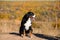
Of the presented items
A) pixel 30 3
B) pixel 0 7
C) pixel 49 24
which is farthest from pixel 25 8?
pixel 49 24

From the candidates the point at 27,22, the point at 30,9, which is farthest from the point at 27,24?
the point at 30,9

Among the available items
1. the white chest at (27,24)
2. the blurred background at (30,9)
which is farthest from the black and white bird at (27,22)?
the blurred background at (30,9)

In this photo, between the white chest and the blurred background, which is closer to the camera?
the white chest

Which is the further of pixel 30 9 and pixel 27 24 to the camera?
pixel 30 9

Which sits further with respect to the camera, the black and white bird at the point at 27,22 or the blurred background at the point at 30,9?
the blurred background at the point at 30,9

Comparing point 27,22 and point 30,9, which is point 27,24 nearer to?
point 27,22

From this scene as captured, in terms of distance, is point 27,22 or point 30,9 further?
point 30,9

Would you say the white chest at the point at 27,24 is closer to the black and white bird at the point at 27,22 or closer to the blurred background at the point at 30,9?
the black and white bird at the point at 27,22

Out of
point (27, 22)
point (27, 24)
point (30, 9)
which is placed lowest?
→ point (27, 24)

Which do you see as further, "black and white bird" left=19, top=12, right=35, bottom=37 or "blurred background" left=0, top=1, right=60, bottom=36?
"blurred background" left=0, top=1, right=60, bottom=36

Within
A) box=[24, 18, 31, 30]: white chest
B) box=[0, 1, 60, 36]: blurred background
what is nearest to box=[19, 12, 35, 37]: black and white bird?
box=[24, 18, 31, 30]: white chest

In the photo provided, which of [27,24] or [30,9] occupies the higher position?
[30,9]

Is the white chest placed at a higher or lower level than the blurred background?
lower

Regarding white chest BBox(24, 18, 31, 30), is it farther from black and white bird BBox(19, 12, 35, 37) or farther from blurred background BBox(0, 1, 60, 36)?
blurred background BBox(0, 1, 60, 36)
